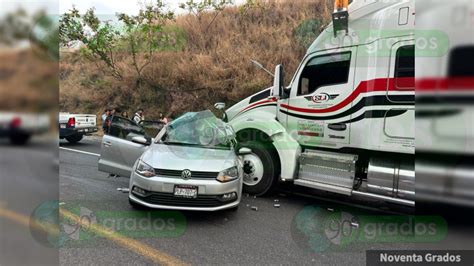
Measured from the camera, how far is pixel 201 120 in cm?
454

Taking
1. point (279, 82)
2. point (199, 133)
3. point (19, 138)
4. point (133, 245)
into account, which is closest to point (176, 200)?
point (133, 245)

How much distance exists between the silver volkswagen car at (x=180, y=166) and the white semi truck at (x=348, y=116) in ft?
2.09

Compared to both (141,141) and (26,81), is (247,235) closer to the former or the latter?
(141,141)

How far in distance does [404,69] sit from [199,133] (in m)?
2.83

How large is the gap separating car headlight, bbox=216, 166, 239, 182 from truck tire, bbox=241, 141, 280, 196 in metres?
0.85

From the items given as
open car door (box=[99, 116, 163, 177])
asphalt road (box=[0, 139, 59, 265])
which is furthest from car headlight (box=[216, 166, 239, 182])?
asphalt road (box=[0, 139, 59, 265])

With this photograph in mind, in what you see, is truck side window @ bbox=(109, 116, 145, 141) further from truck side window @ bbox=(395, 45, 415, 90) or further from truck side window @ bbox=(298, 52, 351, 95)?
truck side window @ bbox=(395, 45, 415, 90)

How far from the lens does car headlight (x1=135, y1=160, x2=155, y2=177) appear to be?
132 inches

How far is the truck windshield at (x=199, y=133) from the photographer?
13.6 ft

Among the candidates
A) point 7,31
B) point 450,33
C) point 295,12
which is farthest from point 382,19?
point 295,12

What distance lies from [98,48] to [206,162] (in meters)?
6.02

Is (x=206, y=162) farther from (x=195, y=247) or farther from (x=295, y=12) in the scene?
(x=295, y=12)

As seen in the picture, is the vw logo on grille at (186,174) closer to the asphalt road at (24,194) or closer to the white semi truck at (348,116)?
the white semi truck at (348,116)

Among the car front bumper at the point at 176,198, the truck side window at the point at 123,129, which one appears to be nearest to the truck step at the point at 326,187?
the car front bumper at the point at 176,198
